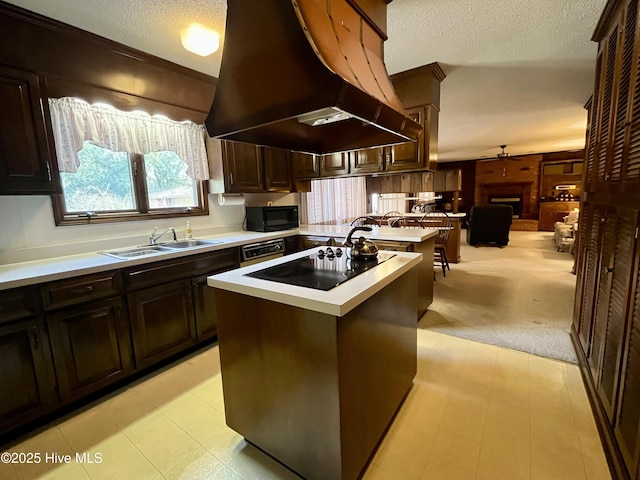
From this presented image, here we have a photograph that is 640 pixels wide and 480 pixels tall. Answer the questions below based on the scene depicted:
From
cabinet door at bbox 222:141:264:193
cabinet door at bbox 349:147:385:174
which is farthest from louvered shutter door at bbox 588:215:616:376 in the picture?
cabinet door at bbox 222:141:264:193

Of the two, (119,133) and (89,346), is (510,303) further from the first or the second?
(119,133)

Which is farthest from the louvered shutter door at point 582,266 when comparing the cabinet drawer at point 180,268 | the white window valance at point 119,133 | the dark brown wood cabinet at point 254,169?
the white window valance at point 119,133

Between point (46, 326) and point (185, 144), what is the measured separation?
1831 millimetres

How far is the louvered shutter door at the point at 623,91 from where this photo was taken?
4.80ft

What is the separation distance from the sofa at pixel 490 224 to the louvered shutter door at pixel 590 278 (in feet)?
15.5

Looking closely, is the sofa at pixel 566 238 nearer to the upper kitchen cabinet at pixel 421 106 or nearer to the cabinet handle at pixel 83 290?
the upper kitchen cabinet at pixel 421 106

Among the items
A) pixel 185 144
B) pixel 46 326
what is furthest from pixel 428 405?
pixel 185 144

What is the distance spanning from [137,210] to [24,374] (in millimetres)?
1421

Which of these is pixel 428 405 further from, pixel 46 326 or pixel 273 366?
pixel 46 326

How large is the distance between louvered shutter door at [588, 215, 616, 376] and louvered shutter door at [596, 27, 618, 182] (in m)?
0.40

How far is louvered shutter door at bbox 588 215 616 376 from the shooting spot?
161cm

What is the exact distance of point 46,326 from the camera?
1.67 m

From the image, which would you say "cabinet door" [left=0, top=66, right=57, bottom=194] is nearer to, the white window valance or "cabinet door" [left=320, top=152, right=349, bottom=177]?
the white window valance

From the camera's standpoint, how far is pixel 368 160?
333 centimetres
